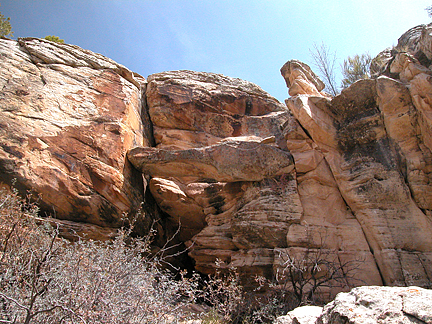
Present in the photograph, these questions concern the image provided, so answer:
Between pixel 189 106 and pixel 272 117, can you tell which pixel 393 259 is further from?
pixel 189 106

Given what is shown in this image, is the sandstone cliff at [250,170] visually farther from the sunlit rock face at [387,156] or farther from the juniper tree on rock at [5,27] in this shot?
the juniper tree on rock at [5,27]

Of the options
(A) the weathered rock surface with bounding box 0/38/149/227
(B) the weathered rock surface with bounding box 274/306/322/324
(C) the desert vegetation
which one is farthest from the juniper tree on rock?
(B) the weathered rock surface with bounding box 274/306/322/324

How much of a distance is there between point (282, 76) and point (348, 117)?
536 cm

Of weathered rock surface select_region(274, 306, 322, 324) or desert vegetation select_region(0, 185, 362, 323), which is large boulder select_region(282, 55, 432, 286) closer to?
desert vegetation select_region(0, 185, 362, 323)

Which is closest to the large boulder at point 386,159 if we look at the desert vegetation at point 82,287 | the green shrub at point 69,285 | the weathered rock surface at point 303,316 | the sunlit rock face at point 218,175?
the sunlit rock face at point 218,175

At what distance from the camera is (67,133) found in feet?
29.2

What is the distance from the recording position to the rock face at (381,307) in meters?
2.84

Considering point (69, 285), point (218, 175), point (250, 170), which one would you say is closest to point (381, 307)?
point (69, 285)

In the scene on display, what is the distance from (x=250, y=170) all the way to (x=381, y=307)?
6966mm

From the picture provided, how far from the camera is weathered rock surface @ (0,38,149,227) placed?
7883 mm

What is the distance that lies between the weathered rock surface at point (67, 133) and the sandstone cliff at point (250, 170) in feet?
0.12

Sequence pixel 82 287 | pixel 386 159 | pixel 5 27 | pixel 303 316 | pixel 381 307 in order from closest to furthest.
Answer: pixel 381 307, pixel 303 316, pixel 82 287, pixel 386 159, pixel 5 27

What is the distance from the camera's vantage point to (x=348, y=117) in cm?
1024

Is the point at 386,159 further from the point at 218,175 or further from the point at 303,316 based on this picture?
the point at 303,316
